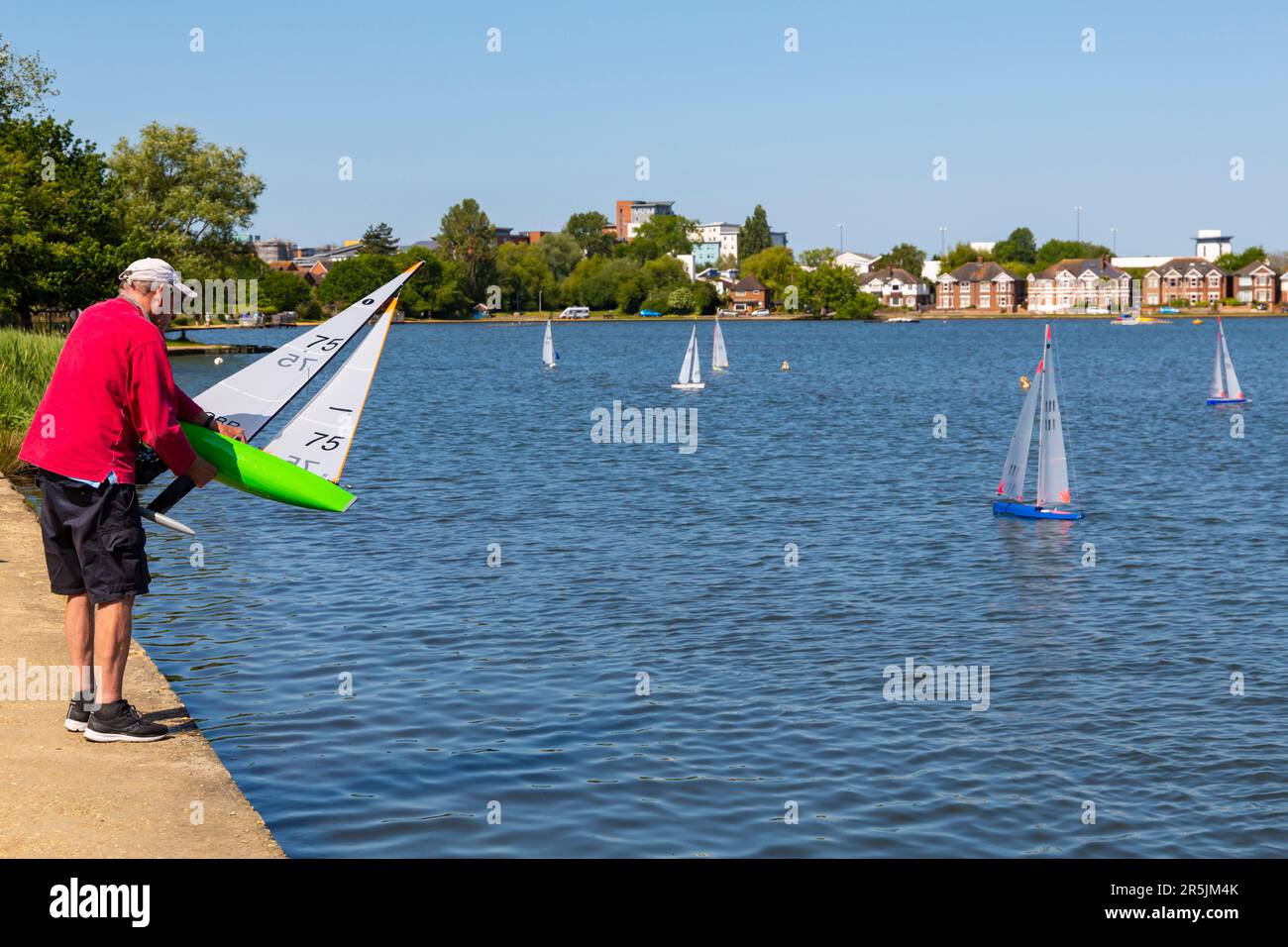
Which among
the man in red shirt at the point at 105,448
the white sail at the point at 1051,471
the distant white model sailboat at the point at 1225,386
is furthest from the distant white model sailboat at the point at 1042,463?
the distant white model sailboat at the point at 1225,386

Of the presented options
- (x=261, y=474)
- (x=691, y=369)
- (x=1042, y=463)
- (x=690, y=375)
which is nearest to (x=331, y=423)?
(x=261, y=474)

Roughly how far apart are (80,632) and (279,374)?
10.4ft

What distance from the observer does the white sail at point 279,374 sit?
10703 mm

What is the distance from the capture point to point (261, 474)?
10211 millimetres

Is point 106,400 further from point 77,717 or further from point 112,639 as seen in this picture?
point 77,717

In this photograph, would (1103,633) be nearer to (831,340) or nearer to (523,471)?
(523,471)

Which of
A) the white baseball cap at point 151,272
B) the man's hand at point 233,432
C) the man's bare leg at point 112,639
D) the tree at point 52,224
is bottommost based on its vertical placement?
the man's bare leg at point 112,639

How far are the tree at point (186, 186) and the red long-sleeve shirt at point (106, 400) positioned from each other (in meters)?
86.3

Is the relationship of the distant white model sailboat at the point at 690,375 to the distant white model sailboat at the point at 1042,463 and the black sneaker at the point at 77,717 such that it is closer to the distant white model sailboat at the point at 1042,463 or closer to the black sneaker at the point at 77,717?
the distant white model sailboat at the point at 1042,463

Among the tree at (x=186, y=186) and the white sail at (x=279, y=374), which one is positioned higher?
the tree at (x=186, y=186)
